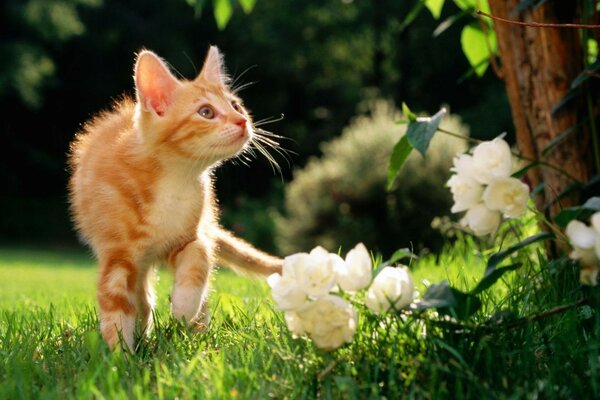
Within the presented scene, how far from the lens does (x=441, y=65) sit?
2316 centimetres

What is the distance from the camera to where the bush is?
9.56 metres

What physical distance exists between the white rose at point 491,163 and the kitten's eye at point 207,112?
49.2 inches

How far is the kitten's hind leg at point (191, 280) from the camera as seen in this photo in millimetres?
2768

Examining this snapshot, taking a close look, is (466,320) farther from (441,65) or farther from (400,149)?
(441,65)

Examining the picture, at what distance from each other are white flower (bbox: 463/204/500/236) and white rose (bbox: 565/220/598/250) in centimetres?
24

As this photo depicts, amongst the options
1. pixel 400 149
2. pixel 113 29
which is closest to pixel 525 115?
pixel 400 149

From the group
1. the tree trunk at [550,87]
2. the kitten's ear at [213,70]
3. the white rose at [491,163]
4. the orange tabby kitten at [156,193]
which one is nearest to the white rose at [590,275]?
the white rose at [491,163]

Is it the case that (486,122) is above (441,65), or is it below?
below

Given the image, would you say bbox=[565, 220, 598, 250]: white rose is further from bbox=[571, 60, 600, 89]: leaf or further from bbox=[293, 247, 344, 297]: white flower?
bbox=[571, 60, 600, 89]: leaf

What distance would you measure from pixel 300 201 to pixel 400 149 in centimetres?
794

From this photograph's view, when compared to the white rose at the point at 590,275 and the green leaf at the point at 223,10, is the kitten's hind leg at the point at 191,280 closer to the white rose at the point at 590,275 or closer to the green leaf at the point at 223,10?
the green leaf at the point at 223,10

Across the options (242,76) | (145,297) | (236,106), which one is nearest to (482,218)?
(236,106)

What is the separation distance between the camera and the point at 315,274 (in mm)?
1904

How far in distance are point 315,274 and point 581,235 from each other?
2.03 ft
